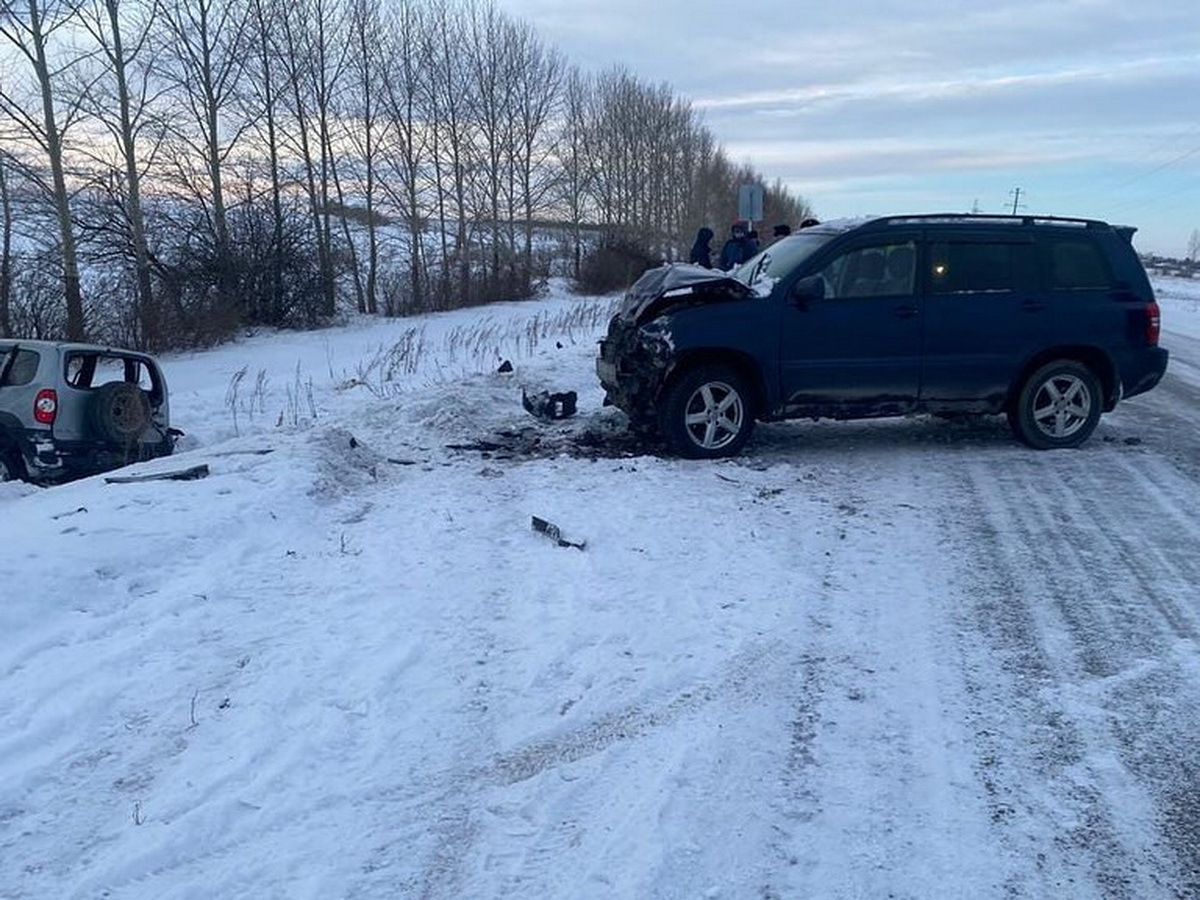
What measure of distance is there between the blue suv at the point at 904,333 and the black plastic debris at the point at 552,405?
1.74 meters

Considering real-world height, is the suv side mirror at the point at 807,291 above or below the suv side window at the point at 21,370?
above

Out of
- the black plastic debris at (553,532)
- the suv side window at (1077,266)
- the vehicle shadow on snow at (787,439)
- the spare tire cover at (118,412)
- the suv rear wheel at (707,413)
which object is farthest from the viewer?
the spare tire cover at (118,412)

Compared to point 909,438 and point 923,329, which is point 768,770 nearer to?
point 923,329

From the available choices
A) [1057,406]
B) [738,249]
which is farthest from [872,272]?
[738,249]

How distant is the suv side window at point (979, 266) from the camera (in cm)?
859

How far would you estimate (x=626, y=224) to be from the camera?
59906 millimetres

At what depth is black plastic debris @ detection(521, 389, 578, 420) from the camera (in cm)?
1055

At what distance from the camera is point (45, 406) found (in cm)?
925

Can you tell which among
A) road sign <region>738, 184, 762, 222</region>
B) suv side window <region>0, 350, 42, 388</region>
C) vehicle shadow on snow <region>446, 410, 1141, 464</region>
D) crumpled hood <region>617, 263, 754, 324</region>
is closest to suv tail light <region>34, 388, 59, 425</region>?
suv side window <region>0, 350, 42, 388</region>

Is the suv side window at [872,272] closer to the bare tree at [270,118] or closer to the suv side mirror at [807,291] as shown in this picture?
the suv side mirror at [807,291]

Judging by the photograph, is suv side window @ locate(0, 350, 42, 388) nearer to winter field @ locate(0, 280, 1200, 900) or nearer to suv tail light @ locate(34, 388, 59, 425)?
suv tail light @ locate(34, 388, 59, 425)

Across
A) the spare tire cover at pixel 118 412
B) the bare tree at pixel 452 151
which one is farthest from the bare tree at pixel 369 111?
the spare tire cover at pixel 118 412

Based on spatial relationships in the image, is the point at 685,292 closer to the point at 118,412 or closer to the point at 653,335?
the point at 653,335

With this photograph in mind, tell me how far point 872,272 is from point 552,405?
3649 mm
